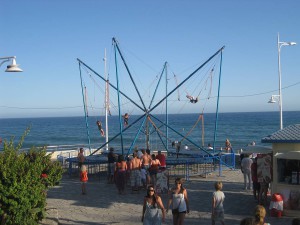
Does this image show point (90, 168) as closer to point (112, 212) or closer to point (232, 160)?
point (232, 160)

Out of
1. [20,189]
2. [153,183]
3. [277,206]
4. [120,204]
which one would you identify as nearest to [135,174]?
[153,183]

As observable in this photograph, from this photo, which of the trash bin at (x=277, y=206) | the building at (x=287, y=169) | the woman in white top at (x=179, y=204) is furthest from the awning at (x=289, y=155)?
the woman in white top at (x=179, y=204)

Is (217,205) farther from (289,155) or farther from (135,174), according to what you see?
(135,174)

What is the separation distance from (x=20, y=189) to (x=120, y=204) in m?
4.90

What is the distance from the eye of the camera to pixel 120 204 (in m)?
14.2

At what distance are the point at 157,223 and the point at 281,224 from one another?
160 inches

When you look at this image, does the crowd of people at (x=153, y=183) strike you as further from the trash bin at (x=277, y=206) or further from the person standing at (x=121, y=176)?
the trash bin at (x=277, y=206)

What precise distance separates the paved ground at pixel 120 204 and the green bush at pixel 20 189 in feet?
3.60

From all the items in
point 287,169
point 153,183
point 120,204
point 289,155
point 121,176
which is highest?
point 289,155

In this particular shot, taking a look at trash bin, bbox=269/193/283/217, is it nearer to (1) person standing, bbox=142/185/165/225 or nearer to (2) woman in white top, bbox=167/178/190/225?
(2) woman in white top, bbox=167/178/190/225

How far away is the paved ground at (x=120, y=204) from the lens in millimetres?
11984

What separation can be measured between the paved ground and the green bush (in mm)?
1098

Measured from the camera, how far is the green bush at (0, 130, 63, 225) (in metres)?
9.73

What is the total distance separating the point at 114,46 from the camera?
20.3 m
